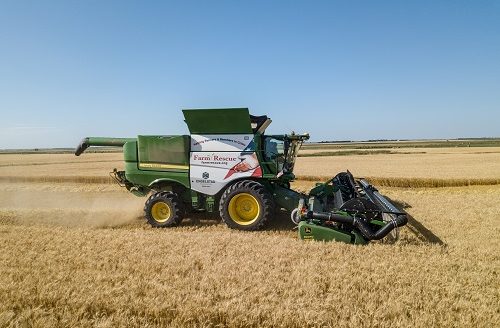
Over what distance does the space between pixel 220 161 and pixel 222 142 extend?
43 centimetres

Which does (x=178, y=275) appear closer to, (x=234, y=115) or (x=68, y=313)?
(x=68, y=313)

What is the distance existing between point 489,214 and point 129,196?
11.4 m

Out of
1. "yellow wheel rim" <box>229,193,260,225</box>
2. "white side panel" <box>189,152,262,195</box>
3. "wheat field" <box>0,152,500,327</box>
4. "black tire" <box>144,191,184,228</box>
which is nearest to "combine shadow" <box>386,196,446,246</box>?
"wheat field" <box>0,152,500,327</box>

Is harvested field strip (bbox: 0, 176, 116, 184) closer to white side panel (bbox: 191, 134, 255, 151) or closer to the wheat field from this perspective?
the wheat field

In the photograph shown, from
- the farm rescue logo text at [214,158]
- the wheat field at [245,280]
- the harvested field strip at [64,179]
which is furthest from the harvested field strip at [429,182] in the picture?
the harvested field strip at [64,179]

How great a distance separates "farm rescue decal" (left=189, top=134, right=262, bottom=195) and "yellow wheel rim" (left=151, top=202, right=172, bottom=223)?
85 centimetres

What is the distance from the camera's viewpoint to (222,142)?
7789mm

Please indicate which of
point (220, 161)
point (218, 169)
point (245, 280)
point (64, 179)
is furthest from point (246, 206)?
point (64, 179)

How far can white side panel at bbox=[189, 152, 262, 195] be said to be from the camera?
7688 mm

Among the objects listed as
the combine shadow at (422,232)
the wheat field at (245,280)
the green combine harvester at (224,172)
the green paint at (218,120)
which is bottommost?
the combine shadow at (422,232)

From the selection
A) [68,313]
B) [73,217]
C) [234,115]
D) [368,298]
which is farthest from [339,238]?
[73,217]

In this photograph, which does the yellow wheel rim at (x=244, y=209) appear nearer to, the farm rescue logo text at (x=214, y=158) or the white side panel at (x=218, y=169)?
the white side panel at (x=218, y=169)

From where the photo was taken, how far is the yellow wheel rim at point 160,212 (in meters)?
8.16

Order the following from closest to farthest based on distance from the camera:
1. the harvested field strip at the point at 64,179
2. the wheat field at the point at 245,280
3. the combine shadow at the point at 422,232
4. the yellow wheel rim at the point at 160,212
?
the wheat field at the point at 245,280 < the combine shadow at the point at 422,232 < the yellow wheel rim at the point at 160,212 < the harvested field strip at the point at 64,179
